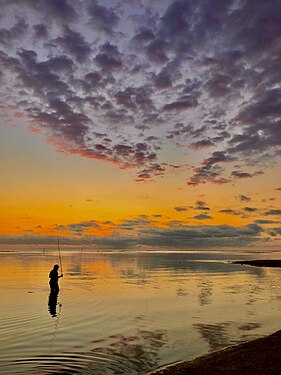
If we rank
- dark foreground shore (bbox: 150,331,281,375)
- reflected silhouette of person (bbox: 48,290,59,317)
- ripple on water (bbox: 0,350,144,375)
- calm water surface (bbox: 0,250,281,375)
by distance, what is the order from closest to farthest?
Answer: dark foreground shore (bbox: 150,331,281,375), ripple on water (bbox: 0,350,144,375), calm water surface (bbox: 0,250,281,375), reflected silhouette of person (bbox: 48,290,59,317)

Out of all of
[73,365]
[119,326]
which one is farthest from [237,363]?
[119,326]

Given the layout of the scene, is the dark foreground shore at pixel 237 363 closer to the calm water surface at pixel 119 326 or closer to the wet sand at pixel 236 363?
the wet sand at pixel 236 363

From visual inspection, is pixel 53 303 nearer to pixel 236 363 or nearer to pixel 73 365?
pixel 73 365

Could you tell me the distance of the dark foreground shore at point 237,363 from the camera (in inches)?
534

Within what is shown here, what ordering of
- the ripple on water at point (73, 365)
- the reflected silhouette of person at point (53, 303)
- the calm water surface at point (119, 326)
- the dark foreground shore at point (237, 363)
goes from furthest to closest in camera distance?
the reflected silhouette of person at point (53, 303) → the calm water surface at point (119, 326) → the ripple on water at point (73, 365) → the dark foreground shore at point (237, 363)

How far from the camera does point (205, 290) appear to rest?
42.7 meters

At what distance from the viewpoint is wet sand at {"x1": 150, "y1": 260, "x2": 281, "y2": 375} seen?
13.6 metres

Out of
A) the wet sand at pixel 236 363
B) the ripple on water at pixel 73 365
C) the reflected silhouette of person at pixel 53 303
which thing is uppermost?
the reflected silhouette of person at pixel 53 303

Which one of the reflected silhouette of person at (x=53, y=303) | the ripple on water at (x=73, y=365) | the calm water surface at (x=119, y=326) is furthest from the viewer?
the reflected silhouette of person at (x=53, y=303)

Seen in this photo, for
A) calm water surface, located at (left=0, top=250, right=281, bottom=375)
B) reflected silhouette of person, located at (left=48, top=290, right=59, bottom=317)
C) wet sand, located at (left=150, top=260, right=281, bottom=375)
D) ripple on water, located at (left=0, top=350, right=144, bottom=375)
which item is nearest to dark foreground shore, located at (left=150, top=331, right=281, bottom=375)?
wet sand, located at (left=150, top=260, right=281, bottom=375)

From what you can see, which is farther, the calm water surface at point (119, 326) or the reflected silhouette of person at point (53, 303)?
the reflected silhouette of person at point (53, 303)

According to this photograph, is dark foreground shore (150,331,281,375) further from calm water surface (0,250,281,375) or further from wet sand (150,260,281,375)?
calm water surface (0,250,281,375)

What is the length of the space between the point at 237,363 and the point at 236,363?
38 mm

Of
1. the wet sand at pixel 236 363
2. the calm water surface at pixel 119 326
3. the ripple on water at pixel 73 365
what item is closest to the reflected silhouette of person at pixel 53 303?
the calm water surface at pixel 119 326
